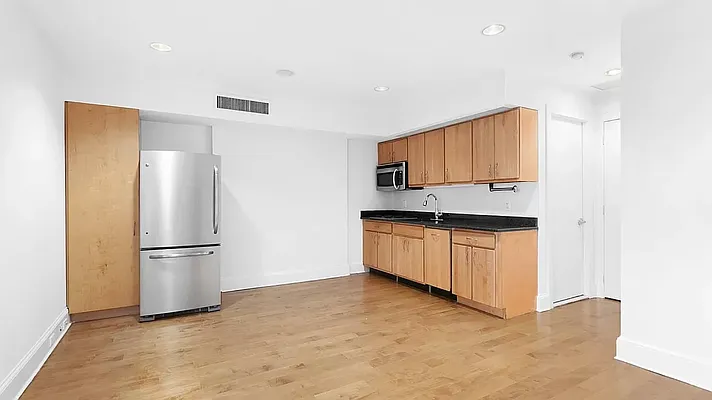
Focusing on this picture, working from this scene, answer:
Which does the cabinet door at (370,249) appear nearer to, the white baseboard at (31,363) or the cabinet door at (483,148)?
the cabinet door at (483,148)

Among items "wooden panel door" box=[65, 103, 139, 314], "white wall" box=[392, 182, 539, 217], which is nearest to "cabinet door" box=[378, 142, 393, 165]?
"white wall" box=[392, 182, 539, 217]

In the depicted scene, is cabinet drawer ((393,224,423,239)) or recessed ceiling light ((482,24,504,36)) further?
cabinet drawer ((393,224,423,239))

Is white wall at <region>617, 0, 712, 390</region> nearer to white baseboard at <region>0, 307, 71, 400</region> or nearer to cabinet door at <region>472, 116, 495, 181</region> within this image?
cabinet door at <region>472, 116, 495, 181</region>

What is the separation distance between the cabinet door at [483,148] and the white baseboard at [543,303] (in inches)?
56.3

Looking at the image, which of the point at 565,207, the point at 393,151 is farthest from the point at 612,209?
the point at 393,151

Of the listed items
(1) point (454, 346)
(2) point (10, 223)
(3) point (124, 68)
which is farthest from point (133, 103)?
(1) point (454, 346)

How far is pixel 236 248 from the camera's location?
5.32m

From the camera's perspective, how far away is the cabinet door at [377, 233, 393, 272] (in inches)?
227

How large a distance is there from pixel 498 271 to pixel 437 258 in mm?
907

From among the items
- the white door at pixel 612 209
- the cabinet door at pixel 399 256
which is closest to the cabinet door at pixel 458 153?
the cabinet door at pixel 399 256

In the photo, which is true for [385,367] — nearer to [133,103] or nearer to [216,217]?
[216,217]

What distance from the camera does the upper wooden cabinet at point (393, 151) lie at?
596 centimetres

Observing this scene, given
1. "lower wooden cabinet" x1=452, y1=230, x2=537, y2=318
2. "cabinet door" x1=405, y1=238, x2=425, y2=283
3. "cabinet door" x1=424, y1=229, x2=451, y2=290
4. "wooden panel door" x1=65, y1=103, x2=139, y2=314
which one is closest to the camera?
"wooden panel door" x1=65, y1=103, x2=139, y2=314

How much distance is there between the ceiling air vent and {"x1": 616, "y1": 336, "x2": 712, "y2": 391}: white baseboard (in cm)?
440
